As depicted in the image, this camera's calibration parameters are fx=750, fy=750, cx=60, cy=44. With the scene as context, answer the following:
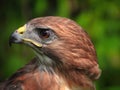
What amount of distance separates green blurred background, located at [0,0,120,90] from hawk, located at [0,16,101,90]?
1597 millimetres

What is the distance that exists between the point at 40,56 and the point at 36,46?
0.07 meters

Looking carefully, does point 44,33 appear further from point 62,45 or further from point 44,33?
point 62,45

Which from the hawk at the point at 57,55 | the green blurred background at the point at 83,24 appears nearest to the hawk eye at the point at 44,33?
the hawk at the point at 57,55

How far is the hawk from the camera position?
4.59 meters

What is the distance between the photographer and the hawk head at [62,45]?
458 centimetres

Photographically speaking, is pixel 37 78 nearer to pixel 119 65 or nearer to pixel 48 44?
pixel 48 44

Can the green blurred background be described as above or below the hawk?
below

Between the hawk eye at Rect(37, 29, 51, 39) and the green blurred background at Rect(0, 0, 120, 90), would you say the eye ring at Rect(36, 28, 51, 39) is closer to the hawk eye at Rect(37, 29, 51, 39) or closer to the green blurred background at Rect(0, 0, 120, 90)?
the hawk eye at Rect(37, 29, 51, 39)

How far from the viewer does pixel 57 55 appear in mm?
4645

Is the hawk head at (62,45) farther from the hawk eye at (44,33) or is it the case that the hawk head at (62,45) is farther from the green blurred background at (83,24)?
the green blurred background at (83,24)

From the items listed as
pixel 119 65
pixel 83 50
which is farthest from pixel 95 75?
pixel 119 65

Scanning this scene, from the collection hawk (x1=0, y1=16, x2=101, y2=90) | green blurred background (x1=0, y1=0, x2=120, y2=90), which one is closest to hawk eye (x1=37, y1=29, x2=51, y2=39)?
hawk (x1=0, y1=16, x2=101, y2=90)

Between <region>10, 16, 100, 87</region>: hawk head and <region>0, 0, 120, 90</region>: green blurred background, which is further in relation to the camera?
<region>0, 0, 120, 90</region>: green blurred background

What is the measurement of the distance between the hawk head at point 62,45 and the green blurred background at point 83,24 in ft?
5.35
